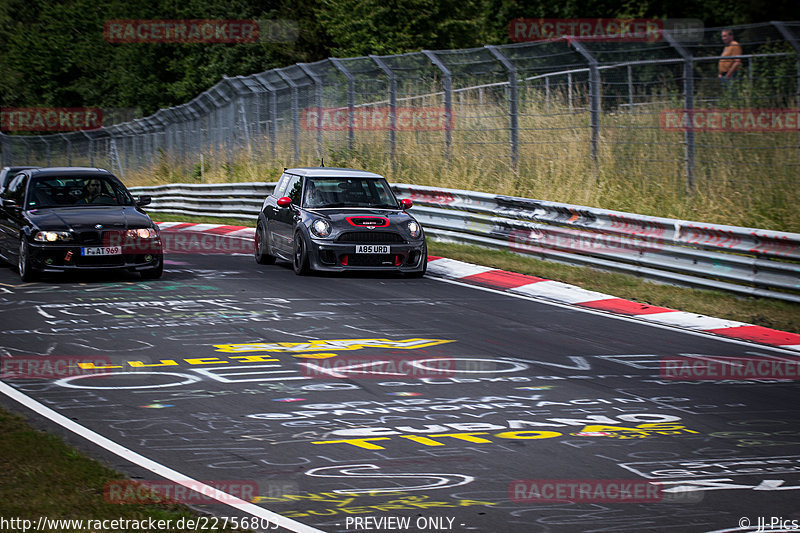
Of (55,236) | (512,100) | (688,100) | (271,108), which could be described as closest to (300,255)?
(55,236)

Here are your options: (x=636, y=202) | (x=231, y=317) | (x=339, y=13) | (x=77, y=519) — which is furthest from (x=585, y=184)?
(x=339, y=13)

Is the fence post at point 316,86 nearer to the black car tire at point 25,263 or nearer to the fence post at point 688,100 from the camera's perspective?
the fence post at point 688,100

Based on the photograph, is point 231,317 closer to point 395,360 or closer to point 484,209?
point 395,360

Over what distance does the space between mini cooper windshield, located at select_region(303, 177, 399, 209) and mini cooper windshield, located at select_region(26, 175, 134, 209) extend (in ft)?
8.69

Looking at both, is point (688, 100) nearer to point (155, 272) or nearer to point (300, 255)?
point (300, 255)

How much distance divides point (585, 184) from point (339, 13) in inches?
989

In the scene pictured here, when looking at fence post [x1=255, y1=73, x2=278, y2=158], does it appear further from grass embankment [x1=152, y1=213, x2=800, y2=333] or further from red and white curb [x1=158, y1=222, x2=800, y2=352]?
red and white curb [x1=158, y1=222, x2=800, y2=352]

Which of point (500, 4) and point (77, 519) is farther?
point (500, 4)

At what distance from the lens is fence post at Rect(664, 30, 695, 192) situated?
15906mm

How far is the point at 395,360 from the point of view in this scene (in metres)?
9.60

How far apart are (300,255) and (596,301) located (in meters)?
4.41

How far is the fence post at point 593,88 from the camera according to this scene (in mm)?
17234

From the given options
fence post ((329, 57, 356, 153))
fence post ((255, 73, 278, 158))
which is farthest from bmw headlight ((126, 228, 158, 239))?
fence post ((255, 73, 278, 158))

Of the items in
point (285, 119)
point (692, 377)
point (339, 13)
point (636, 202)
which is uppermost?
point (339, 13)
